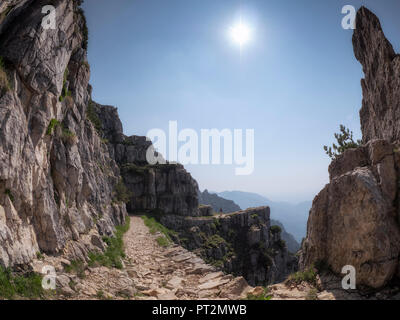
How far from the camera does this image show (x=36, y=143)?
10.1m

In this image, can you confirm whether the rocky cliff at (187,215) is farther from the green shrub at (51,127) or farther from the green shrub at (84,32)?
the green shrub at (51,127)

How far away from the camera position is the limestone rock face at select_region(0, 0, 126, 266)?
7.83 meters

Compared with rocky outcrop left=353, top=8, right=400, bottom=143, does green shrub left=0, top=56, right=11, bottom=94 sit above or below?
below

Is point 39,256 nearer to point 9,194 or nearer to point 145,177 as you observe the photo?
point 9,194

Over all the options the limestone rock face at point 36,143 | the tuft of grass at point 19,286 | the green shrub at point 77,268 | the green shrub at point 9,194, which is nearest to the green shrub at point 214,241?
the limestone rock face at point 36,143

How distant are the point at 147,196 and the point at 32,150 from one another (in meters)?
42.5

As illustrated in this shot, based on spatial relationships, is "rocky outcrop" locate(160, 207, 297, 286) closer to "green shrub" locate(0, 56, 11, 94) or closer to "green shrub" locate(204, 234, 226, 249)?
"green shrub" locate(204, 234, 226, 249)

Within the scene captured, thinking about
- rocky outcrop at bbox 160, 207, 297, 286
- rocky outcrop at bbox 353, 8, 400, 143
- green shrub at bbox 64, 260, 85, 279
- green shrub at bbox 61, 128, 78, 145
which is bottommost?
rocky outcrop at bbox 160, 207, 297, 286

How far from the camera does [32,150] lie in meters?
9.59

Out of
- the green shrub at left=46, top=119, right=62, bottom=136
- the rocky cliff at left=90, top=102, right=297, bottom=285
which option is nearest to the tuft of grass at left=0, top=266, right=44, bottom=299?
the green shrub at left=46, top=119, right=62, bottom=136

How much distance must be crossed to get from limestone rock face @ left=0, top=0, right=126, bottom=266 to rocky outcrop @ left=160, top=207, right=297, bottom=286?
3469 cm

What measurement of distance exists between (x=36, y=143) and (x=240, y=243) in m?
58.6

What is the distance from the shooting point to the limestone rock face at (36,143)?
7.83 m

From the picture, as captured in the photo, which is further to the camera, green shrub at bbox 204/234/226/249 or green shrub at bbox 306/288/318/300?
green shrub at bbox 204/234/226/249
